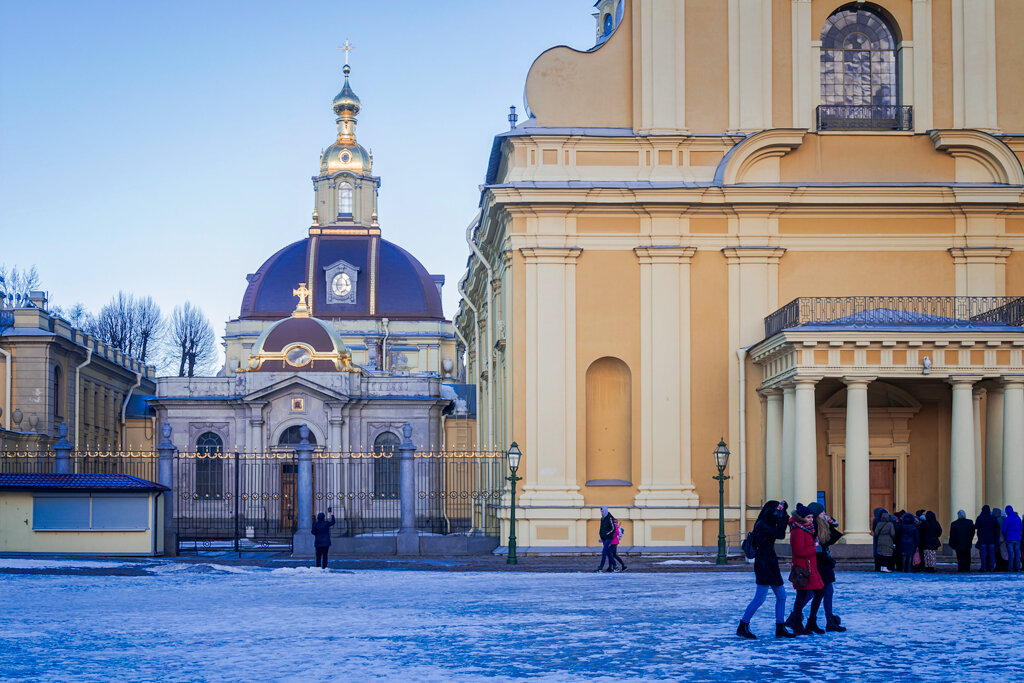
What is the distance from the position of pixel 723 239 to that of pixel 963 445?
23.9 feet

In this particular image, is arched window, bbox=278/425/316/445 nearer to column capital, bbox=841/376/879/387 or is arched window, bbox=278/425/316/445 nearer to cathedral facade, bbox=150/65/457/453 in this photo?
cathedral facade, bbox=150/65/457/453

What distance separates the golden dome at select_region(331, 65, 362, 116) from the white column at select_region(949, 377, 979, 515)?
7743cm

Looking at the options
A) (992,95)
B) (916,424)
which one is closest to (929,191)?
(992,95)

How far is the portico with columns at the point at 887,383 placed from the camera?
27656 mm

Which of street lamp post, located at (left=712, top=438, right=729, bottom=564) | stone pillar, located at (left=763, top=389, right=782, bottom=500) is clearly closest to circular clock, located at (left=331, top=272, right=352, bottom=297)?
stone pillar, located at (left=763, top=389, right=782, bottom=500)

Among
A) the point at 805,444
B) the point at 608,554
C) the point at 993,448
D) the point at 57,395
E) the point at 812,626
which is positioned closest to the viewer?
the point at 812,626

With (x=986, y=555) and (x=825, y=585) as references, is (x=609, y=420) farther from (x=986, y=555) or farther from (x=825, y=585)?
(x=825, y=585)

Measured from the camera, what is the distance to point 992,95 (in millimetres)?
32188

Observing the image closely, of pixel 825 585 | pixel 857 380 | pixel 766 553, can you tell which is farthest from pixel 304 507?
pixel 766 553

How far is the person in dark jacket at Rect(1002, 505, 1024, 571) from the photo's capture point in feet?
83.6

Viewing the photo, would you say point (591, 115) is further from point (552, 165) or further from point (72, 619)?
point (72, 619)

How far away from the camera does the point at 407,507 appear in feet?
108

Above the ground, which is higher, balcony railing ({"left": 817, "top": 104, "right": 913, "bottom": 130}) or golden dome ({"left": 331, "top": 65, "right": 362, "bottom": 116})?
golden dome ({"left": 331, "top": 65, "right": 362, "bottom": 116})

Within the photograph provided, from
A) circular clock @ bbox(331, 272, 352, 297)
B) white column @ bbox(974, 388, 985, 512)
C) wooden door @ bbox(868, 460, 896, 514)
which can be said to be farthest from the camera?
circular clock @ bbox(331, 272, 352, 297)
